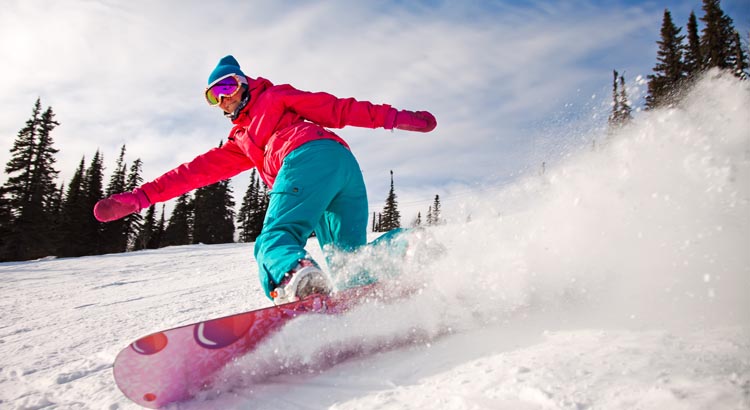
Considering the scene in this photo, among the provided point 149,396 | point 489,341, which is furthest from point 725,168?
point 149,396

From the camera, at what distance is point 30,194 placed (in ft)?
A: 97.0

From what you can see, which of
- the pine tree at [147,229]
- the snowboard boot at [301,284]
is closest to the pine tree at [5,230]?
the pine tree at [147,229]

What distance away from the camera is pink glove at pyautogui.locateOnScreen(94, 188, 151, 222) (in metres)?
2.90

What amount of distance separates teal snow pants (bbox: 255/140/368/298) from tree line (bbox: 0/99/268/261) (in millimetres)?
23229

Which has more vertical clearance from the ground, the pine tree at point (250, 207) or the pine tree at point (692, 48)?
the pine tree at point (692, 48)

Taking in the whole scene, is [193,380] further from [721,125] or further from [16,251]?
[16,251]

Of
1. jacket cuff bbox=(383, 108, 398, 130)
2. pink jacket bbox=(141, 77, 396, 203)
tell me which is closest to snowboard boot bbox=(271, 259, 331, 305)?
pink jacket bbox=(141, 77, 396, 203)

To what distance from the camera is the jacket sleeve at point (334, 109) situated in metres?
2.71

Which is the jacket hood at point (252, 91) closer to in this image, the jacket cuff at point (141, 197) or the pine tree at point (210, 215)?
the jacket cuff at point (141, 197)

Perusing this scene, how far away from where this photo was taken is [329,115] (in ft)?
8.99

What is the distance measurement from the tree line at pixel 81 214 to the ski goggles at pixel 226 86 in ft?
74.6

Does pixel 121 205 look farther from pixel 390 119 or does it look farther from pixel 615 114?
pixel 615 114

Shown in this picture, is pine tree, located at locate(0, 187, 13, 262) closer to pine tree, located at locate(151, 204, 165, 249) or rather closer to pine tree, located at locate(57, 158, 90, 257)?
pine tree, located at locate(57, 158, 90, 257)

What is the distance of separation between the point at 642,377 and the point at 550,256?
3.76ft
